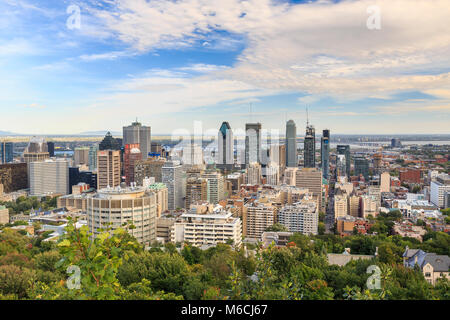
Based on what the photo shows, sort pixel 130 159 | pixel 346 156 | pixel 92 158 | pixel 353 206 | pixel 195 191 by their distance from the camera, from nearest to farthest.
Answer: pixel 353 206, pixel 195 191, pixel 130 159, pixel 346 156, pixel 92 158

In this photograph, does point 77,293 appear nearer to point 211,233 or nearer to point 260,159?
A: point 211,233

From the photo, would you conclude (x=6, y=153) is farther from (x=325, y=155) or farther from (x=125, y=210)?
(x=325, y=155)

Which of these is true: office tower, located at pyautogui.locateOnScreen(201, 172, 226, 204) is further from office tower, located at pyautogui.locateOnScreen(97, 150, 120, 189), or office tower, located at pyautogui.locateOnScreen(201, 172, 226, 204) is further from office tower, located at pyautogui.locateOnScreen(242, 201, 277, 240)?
office tower, located at pyautogui.locateOnScreen(97, 150, 120, 189)

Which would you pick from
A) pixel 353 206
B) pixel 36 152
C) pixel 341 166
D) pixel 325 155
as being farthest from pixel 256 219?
pixel 36 152

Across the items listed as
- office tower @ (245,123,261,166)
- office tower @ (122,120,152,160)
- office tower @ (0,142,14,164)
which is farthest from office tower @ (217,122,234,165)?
→ office tower @ (0,142,14,164)

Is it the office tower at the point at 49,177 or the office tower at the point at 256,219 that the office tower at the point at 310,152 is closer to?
the office tower at the point at 256,219
